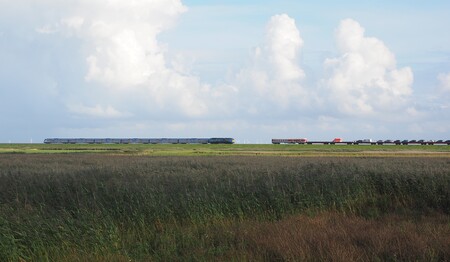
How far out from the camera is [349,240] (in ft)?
40.8

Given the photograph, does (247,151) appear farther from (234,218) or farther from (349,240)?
(349,240)

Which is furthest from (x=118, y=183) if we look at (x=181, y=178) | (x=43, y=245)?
(x=43, y=245)

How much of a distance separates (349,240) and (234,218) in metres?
4.11

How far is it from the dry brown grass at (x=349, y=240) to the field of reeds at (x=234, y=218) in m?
0.03

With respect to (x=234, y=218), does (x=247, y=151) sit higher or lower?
higher

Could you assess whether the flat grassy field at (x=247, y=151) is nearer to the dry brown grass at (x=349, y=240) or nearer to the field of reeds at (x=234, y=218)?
the field of reeds at (x=234, y=218)

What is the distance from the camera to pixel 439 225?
14297 millimetres

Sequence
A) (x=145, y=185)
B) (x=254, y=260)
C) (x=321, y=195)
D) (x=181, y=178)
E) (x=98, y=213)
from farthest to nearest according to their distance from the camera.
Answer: (x=181, y=178) → (x=145, y=185) → (x=321, y=195) → (x=98, y=213) → (x=254, y=260)

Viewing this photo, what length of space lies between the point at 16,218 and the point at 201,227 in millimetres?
4985

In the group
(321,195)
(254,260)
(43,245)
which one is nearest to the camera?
(254,260)

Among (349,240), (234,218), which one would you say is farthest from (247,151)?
(349,240)

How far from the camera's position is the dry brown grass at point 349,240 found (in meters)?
11.2

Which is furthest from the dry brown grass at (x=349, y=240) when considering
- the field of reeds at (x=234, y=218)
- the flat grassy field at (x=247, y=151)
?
the flat grassy field at (x=247, y=151)

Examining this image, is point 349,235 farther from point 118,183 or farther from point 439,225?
point 118,183
